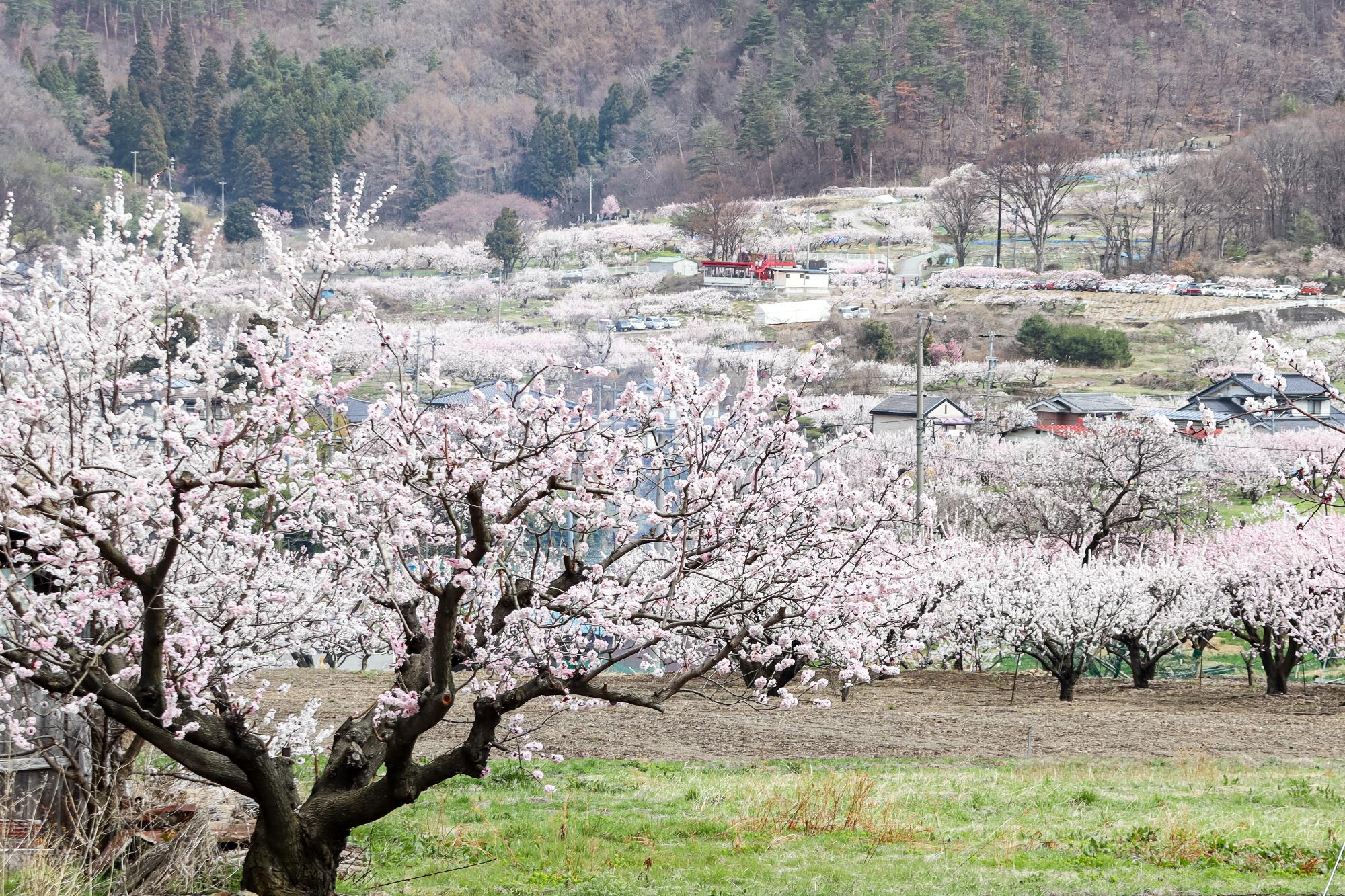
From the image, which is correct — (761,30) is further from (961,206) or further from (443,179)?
(961,206)

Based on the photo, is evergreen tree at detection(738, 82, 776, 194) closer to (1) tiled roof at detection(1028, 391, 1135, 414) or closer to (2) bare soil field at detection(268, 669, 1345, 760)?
(1) tiled roof at detection(1028, 391, 1135, 414)

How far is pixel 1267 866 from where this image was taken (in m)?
7.80

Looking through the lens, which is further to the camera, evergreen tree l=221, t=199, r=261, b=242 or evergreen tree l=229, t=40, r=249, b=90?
evergreen tree l=229, t=40, r=249, b=90

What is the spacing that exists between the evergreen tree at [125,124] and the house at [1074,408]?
9640cm

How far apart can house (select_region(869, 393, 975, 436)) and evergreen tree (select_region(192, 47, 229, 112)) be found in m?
103

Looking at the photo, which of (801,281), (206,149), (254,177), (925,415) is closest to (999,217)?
(801,281)

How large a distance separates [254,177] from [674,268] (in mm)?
47727


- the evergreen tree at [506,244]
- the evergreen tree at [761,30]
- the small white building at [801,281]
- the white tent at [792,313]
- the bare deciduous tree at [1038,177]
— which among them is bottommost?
the white tent at [792,313]

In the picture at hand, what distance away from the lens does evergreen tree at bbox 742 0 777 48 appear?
158 metres

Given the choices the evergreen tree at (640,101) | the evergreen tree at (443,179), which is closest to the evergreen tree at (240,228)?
the evergreen tree at (443,179)

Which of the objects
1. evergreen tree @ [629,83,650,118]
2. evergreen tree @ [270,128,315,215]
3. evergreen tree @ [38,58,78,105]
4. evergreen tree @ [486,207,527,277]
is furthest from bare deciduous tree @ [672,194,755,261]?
evergreen tree @ [38,58,78,105]

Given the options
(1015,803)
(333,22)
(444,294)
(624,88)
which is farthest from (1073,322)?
(333,22)

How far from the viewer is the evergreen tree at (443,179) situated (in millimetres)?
136250

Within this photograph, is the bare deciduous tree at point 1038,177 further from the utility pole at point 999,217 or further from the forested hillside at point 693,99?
the forested hillside at point 693,99
